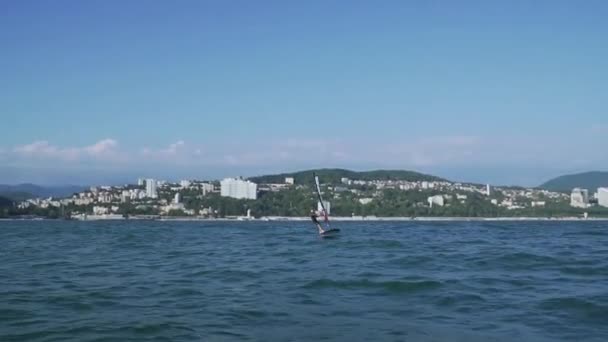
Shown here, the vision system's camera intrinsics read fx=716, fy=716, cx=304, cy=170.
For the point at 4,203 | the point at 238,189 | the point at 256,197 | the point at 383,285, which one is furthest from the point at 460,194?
the point at 383,285

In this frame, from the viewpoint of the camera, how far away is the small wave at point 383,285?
14742 mm

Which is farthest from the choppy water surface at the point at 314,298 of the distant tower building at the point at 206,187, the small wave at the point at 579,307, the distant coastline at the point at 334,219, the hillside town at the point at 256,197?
the distant tower building at the point at 206,187

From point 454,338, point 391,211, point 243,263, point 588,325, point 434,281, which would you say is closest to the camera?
point 454,338

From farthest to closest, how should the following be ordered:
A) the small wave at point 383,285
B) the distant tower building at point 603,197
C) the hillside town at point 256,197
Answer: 1. the hillside town at point 256,197
2. the distant tower building at point 603,197
3. the small wave at point 383,285


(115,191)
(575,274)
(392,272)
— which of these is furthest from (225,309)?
(115,191)

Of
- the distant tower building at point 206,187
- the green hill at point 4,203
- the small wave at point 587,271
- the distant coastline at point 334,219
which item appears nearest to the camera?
the small wave at point 587,271

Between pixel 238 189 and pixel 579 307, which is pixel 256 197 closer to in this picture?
pixel 238 189

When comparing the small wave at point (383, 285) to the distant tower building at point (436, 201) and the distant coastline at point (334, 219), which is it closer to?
the distant coastline at point (334, 219)

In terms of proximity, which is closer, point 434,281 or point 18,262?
point 434,281

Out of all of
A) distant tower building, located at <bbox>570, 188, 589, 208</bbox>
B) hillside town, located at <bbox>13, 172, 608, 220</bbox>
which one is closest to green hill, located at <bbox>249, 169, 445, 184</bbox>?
hillside town, located at <bbox>13, 172, 608, 220</bbox>

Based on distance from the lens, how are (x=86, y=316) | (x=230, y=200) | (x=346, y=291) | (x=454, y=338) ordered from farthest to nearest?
(x=230, y=200), (x=346, y=291), (x=86, y=316), (x=454, y=338)

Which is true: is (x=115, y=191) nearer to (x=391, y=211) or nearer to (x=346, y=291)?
(x=391, y=211)

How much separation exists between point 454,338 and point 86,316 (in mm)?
5979

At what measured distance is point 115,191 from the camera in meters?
152
